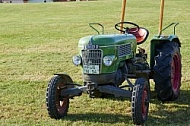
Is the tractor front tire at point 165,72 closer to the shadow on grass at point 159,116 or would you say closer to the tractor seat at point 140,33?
the shadow on grass at point 159,116

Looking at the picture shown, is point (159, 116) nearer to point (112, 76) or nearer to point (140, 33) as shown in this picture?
point (112, 76)

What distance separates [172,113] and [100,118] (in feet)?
3.37

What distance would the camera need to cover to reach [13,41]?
1564 centimetres

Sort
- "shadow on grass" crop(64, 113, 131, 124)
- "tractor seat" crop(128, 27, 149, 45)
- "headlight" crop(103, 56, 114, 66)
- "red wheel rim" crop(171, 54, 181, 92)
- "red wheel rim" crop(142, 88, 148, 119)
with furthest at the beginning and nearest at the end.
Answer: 1. "tractor seat" crop(128, 27, 149, 45)
2. "red wheel rim" crop(171, 54, 181, 92)
3. "shadow on grass" crop(64, 113, 131, 124)
4. "headlight" crop(103, 56, 114, 66)
5. "red wheel rim" crop(142, 88, 148, 119)

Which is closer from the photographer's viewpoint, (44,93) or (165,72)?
(165,72)

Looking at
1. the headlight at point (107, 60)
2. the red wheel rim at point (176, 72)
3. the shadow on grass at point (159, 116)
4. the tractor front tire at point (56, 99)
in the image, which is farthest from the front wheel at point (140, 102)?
the red wheel rim at point (176, 72)

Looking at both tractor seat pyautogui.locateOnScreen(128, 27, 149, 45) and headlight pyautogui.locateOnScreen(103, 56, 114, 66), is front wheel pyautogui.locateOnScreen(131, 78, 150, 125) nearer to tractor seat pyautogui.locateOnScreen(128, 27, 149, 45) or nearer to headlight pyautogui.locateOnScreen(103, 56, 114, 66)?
headlight pyautogui.locateOnScreen(103, 56, 114, 66)

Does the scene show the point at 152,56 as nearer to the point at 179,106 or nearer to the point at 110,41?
the point at 179,106

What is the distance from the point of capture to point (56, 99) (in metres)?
6.02

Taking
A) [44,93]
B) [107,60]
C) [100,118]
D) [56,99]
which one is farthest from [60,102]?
[44,93]

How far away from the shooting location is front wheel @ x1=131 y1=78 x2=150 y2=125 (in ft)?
18.2

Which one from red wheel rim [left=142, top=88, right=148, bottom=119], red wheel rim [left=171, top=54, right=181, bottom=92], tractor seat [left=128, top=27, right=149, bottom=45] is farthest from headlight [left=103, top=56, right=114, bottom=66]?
red wheel rim [left=171, top=54, right=181, bottom=92]

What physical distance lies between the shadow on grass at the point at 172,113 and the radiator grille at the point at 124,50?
91 cm

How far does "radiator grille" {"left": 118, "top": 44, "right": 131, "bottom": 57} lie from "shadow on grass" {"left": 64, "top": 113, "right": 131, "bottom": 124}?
2.78 ft
